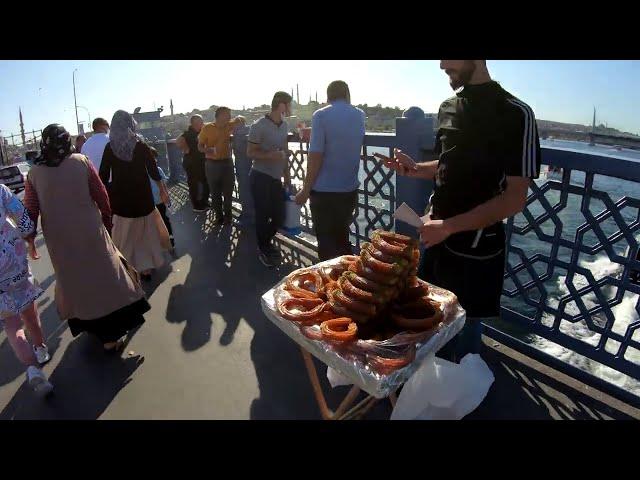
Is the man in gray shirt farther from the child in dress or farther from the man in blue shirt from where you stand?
the child in dress

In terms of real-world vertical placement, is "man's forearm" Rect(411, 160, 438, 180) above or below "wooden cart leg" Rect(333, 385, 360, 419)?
above

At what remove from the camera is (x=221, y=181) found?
6.91 metres

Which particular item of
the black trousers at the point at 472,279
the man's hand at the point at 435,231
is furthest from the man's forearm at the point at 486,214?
the black trousers at the point at 472,279

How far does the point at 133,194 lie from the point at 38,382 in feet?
6.77

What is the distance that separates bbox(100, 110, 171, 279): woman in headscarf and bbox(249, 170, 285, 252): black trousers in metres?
1.16

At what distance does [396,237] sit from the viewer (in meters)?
2.01

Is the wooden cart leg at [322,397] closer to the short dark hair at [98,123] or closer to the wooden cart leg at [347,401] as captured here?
the wooden cart leg at [347,401]

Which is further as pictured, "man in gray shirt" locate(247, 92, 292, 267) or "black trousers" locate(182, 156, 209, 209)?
"black trousers" locate(182, 156, 209, 209)

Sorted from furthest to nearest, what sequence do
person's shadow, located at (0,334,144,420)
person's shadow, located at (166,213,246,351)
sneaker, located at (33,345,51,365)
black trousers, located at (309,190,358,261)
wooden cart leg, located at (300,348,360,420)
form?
black trousers, located at (309,190,358,261)
person's shadow, located at (166,213,246,351)
sneaker, located at (33,345,51,365)
person's shadow, located at (0,334,144,420)
wooden cart leg, located at (300,348,360,420)

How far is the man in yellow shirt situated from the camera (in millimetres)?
6656

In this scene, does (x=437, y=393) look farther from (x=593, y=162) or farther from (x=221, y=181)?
(x=221, y=181)

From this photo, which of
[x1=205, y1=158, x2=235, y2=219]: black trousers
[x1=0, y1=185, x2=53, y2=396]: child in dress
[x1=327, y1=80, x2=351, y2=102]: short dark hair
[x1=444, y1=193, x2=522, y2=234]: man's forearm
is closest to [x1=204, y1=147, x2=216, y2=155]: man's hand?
[x1=205, y1=158, x2=235, y2=219]: black trousers

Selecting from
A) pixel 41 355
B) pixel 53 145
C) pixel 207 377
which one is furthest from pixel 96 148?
pixel 207 377
